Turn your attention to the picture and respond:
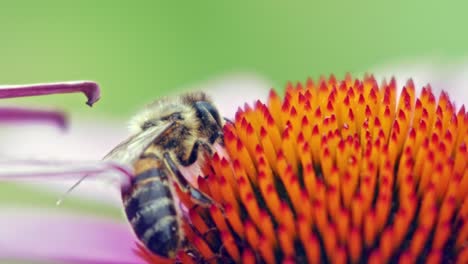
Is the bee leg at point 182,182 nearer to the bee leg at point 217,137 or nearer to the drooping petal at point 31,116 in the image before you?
the bee leg at point 217,137

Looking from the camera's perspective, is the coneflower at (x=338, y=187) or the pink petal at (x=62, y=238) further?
the pink petal at (x=62, y=238)

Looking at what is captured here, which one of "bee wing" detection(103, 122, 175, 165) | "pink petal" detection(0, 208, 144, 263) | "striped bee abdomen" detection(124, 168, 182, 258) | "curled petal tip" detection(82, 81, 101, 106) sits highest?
"curled petal tip" detection(82, 81, 101, 106)

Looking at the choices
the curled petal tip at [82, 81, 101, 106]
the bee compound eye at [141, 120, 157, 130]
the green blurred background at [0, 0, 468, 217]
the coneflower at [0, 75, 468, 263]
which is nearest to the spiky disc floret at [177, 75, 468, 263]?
the coneflower at [0, 75, 468, 263]

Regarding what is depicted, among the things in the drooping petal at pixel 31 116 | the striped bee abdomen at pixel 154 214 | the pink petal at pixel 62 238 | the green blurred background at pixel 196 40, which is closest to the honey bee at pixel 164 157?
the striped bee abdomen at pixel 154 214

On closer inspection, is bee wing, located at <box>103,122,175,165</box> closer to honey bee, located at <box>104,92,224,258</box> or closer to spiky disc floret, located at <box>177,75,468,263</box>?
honey bee, located at <box>104,92,224,258</box>

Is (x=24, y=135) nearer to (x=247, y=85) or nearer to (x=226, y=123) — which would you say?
(x=247, y=85)

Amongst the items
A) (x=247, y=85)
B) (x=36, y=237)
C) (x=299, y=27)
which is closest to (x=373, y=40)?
(x=299, y=27)
